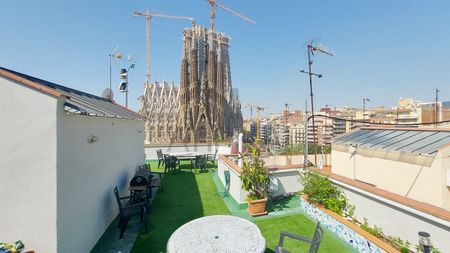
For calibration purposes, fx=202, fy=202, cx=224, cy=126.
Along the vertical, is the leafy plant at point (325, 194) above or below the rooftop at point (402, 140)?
below

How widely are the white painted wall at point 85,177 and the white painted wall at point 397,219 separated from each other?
6.32 m

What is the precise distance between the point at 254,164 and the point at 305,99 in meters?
6.96

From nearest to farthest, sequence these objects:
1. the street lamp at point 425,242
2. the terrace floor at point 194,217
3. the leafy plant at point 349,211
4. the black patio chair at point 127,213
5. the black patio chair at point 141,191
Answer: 1. the street lamp at point 425,242
2. the terrace floor at point 194,217
3. the black patio chair at point 127,213
4. the leafy plant at point 349,211
5. the black patio chair at point 141,191

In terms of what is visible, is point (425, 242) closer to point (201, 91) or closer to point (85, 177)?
point (85, 177)

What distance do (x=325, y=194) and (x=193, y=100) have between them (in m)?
53.7

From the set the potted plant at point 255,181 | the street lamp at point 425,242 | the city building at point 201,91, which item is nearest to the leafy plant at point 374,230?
the street lamp at point 425,242

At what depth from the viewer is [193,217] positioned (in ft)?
19.6

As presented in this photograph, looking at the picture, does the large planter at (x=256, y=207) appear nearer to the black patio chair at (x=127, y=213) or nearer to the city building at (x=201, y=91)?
the black patio chair at (x=127, y=213)

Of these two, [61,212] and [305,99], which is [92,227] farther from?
[305,99]

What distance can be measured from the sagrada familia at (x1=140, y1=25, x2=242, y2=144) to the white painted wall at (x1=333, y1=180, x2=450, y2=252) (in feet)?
169

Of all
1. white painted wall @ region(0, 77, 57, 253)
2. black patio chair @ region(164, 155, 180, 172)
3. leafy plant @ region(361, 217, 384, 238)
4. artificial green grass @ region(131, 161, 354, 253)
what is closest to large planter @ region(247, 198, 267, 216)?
artificial green grass @ region(131, 161, 354, 253)

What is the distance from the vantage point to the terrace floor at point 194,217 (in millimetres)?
4570

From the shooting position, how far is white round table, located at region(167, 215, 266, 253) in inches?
127

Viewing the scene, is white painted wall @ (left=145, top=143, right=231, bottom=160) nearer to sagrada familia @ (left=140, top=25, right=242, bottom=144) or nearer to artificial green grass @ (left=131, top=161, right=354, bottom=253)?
artificial green grass @ (left=131, top=161, right=354, bottom=253)
